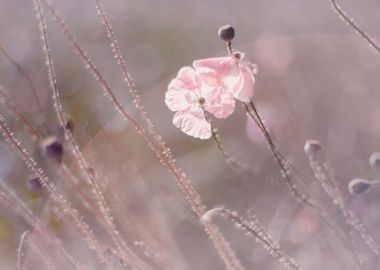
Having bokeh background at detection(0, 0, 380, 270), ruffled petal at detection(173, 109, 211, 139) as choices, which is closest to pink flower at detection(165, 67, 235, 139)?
ruffled petal at detection(173, 109, 211, 139)

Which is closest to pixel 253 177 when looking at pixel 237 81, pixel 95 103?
pixel 95 103

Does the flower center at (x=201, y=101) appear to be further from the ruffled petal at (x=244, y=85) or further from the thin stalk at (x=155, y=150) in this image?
the thin stalk at (x=155, y=150)

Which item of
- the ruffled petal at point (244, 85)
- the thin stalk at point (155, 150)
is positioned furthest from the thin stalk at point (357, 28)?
the thin stalk at point (155, 150)

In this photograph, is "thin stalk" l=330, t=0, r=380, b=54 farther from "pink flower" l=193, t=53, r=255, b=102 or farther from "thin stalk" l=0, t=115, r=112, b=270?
"thin stalk" l=0, t=115, r=112, b=270

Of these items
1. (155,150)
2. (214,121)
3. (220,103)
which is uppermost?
(214,121)

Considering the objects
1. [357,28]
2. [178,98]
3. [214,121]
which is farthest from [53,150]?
[214,121]

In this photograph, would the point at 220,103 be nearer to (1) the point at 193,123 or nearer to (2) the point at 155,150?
(1) the point at 193,123

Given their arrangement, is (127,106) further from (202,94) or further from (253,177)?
(202,94)
